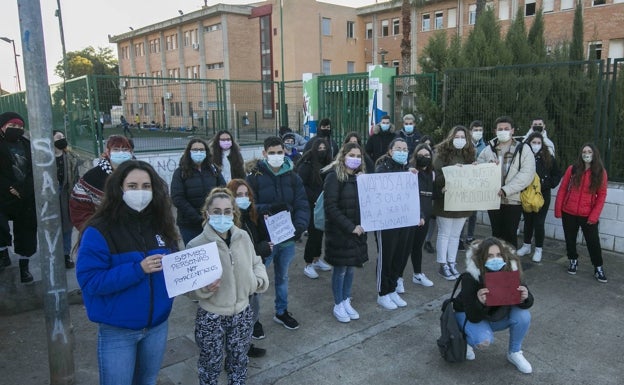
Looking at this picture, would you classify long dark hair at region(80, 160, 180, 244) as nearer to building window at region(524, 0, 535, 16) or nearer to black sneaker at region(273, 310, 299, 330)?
black sneaker at region(273, 310, 299, 330)

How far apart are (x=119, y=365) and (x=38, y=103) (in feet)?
6.46

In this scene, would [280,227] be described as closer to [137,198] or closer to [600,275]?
[137,198]

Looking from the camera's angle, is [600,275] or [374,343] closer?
[374,343]

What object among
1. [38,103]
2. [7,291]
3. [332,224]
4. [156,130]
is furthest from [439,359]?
[156,130]

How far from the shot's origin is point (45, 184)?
3373 millimetres

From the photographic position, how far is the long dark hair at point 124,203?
264 cm

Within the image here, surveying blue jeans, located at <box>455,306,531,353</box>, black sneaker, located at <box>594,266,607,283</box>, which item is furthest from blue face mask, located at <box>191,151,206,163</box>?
black sneaker, located at <box>594,266,607,283</box>

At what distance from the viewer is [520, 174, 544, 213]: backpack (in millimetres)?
6547

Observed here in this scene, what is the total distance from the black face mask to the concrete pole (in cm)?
236

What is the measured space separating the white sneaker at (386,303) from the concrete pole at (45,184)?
3.19 m

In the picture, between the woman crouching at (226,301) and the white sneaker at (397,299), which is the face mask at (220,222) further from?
the white sneaker at (397,299)

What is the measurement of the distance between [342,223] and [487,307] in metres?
1.56

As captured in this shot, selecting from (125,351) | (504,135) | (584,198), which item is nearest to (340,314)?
(125,351)

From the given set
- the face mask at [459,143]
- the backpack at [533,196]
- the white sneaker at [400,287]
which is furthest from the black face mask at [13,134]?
the backpack at [533,196]
